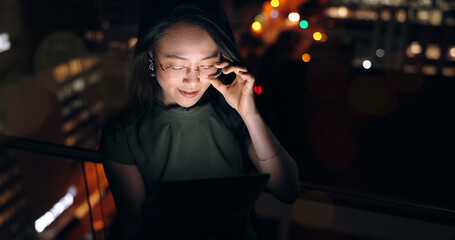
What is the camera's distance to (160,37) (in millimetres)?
1560

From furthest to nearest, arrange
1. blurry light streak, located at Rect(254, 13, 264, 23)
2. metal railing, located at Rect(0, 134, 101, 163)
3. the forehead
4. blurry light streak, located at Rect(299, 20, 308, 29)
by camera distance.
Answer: blurry light streak, located at Rect(254, 13, 264, 23) → blurry light streak, located at Rect(299, 20, 308, 29) → metal railing, located at Rect(0, 134, 101, 163) → the forehead

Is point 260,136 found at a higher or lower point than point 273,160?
higher

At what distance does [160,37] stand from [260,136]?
2.07ft

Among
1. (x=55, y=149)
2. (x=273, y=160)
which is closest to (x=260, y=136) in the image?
(x=273, y=160)

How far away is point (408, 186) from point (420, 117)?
1.32m

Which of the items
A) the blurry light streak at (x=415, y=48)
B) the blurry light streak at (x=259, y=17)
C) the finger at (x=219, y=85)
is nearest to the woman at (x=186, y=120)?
the finger at (x=219, y=85)

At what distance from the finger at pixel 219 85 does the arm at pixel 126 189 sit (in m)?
0.54

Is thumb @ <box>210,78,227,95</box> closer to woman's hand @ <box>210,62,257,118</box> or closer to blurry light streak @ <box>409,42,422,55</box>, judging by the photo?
woman's hand @ <box>210,62,257,118</box>

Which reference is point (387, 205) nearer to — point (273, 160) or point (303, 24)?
point (273, 160)

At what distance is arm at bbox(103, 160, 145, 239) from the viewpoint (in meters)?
1.66

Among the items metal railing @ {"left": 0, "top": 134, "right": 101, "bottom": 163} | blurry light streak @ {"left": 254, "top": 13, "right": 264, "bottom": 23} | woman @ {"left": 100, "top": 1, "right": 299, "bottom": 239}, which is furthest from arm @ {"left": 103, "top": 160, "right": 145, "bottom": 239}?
blurry light streak @ {"left": 254, "top": 13, "right": 264, "bottom": 23}

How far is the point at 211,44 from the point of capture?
5.09ft

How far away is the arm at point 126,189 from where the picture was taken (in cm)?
166

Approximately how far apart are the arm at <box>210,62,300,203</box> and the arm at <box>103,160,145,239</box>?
1.86ft
